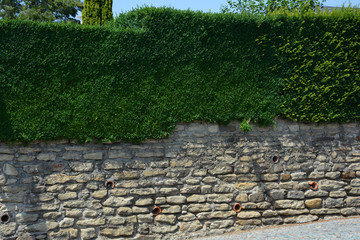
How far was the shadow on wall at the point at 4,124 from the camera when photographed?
5.93 m

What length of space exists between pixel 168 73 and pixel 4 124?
A: 2831 millimetres

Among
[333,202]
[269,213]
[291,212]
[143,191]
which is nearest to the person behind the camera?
[143,191]

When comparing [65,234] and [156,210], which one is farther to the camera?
[156,210]

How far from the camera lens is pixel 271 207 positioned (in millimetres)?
7008

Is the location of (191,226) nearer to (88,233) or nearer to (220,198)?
(220,198)

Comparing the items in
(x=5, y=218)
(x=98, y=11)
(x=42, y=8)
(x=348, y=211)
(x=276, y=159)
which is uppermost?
(x=42, y=8)

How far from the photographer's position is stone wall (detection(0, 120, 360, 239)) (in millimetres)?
6074

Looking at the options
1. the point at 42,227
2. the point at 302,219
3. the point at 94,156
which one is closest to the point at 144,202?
the point at 94,156

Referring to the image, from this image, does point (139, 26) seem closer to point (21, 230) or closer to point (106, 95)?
point (106, 95)

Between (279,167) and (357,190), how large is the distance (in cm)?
173

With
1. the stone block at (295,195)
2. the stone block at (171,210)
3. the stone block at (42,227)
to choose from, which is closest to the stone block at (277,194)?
the stone block at (295,195)

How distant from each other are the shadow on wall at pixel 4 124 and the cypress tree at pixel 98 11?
3420mm

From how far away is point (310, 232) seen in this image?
6.24 metres

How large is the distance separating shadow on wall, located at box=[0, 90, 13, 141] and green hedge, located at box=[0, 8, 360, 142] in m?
0.02
